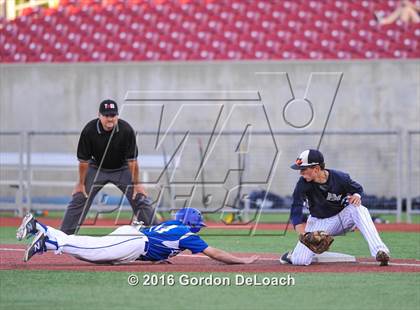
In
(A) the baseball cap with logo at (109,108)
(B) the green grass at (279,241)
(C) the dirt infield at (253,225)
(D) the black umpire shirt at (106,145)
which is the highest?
(A) the baseball cap with logo at (109,108)

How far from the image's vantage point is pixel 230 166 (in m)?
19.3

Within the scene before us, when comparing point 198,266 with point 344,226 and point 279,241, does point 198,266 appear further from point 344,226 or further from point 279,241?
point 279,241

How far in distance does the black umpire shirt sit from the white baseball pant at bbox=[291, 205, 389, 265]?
8.01 feet

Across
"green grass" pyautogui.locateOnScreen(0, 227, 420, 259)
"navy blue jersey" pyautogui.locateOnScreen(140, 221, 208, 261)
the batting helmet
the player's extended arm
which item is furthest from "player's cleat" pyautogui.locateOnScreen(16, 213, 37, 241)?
"green grass" pyautogui.locateOnScreen(0, 227, 420, 259)

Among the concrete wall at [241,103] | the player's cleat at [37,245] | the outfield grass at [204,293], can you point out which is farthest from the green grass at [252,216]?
the outfield grass at [204,293]

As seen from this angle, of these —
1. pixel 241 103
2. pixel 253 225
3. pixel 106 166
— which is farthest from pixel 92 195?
pixel 241 103

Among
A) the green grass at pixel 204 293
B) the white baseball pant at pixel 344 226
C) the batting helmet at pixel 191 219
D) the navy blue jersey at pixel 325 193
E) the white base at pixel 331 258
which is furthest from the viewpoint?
the white base at pixel 331 258

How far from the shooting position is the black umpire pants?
11.2 meters

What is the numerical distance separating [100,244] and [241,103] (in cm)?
1184

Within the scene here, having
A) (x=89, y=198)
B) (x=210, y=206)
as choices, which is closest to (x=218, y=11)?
(x=210, y=206)

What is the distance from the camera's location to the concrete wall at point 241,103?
19.3 meters

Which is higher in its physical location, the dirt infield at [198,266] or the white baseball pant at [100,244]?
the white baseball pant at [100,244]

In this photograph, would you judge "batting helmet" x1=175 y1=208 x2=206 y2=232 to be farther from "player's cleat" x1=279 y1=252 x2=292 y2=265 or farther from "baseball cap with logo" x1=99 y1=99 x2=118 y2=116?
"baseball cap with logo" x1=99 y1=99 x2=118 y2=116

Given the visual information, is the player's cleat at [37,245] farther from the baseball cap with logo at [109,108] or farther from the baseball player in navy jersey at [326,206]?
the baseball player in navy jersey at [326,206]
